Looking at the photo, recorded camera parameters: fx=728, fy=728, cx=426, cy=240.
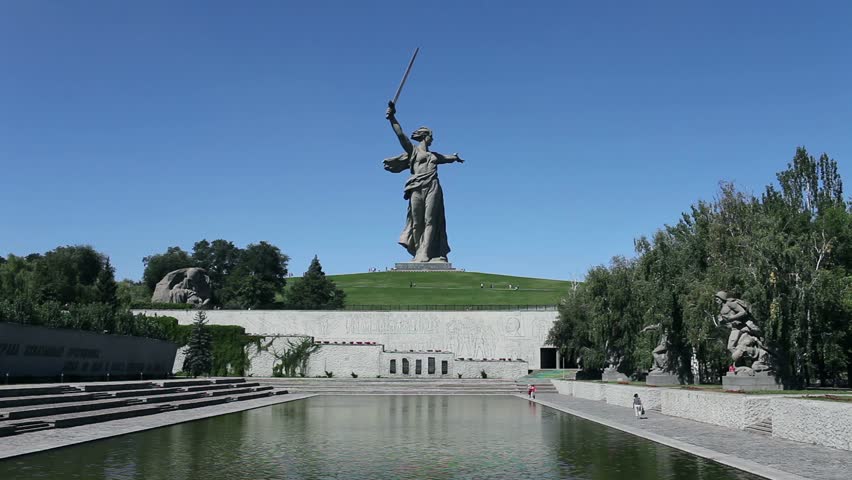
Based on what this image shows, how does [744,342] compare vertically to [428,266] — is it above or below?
below

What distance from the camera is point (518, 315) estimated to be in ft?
210

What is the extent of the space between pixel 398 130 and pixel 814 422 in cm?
7360

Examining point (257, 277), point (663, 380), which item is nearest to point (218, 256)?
point (257, 277)

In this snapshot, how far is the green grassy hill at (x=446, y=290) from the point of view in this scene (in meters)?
84.0

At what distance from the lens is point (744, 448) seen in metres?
16.3

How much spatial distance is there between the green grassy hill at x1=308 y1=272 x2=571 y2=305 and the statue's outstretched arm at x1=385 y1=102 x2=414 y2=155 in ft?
52.7

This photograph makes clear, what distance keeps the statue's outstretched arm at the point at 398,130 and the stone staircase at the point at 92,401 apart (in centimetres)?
5320

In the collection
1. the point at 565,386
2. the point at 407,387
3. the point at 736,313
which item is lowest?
the point at 407,387

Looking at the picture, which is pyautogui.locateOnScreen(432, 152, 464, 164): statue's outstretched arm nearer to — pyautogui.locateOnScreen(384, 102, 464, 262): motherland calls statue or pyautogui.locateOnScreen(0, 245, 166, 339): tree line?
pyautogui.locateOnScreen(384, 102, 464, 262): motherland calls statue

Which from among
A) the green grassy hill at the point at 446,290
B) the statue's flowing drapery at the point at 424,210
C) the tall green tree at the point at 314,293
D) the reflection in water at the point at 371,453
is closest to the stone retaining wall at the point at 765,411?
the reflection in water at the point at 371,453

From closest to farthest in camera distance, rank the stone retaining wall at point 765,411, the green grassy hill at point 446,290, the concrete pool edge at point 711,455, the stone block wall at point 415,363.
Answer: the concrete pool edge at point 711,455, the stone retaining wall at point 765,411, the stone block wall at point 415,363, the green grassy hill at point 446,290

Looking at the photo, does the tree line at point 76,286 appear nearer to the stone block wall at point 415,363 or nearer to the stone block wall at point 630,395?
the stone block wall at point 415,363

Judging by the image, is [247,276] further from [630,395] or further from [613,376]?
[630,395]

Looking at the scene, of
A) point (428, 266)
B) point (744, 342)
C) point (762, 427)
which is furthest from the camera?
point (428, 266)
